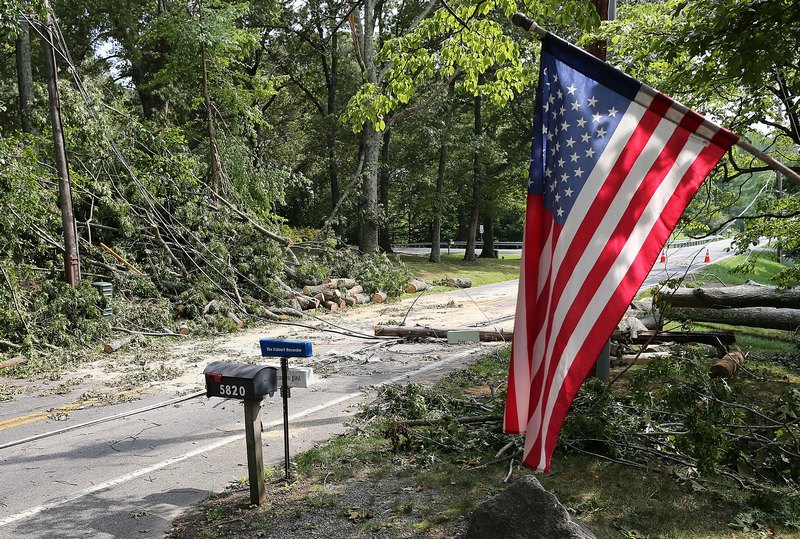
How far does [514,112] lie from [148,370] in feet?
80.9

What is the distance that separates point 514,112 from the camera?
30.2 meters

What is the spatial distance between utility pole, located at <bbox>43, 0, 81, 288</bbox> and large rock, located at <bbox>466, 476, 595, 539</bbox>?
10621 mm

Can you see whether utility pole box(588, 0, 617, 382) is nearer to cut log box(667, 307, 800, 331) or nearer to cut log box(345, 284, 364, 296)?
cut log box(667, 307, 800, 331)

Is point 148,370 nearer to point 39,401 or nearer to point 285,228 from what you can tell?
point 39,401

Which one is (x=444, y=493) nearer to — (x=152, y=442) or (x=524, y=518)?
(x=524, y=518)

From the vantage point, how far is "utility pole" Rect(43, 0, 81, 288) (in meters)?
11.6

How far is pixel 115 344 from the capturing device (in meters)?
11.0

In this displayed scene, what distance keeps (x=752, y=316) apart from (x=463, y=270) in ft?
57.9

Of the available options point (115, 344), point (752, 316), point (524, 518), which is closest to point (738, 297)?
point (752, 316)

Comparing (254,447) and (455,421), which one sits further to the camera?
(455,421)

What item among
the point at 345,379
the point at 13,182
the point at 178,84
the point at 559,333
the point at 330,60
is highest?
the point at 330,60

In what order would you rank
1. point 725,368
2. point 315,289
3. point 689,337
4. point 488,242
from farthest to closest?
point 488,242, point 315,289, point 689,337, point 725,368

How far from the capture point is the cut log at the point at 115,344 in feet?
35.7

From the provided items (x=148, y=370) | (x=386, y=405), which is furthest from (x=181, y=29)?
(x=386, y=405)
